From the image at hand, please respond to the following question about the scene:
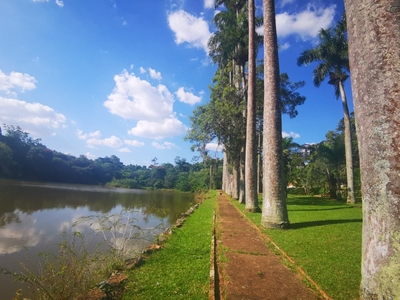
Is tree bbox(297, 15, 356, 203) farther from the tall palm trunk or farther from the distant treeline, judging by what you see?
Result: the distant treeline

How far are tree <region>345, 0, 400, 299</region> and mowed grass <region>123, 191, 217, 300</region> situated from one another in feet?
7.13

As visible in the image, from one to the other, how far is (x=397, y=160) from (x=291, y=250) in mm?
4101

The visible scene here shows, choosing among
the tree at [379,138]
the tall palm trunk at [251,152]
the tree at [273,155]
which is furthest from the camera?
the tall palm trunk at [251,152]

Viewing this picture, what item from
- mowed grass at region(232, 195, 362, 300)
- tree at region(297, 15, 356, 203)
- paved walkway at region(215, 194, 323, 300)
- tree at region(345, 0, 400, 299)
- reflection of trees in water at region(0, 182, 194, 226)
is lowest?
reflection of trees in water at region(0, 182, 194, 226)

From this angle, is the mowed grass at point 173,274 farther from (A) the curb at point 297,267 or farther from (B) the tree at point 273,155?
(B) the tree at point 273,155

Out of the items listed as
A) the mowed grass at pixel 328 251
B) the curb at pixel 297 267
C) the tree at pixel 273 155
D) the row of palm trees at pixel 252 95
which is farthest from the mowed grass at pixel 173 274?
the row of palm trees at pixel 252 95

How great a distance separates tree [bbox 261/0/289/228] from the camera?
8.28m

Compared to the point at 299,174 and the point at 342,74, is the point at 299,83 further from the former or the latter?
the point at 299,174

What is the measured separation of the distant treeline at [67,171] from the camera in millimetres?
49719

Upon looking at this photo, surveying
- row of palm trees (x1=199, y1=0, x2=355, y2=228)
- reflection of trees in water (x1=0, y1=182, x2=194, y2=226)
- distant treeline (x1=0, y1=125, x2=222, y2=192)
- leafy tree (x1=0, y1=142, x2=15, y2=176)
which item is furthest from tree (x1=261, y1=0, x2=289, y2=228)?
leafy tree (x1=0, y1=142, x2=15, y2=176)

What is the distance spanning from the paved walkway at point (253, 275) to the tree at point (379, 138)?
4.05 ft

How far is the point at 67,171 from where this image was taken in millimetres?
65375

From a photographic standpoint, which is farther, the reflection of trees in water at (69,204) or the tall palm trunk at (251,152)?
the tall palm trunk at (251,152)

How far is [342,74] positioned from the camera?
2092 cm
